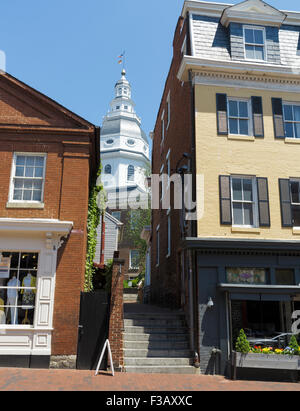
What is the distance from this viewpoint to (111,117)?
87312mm

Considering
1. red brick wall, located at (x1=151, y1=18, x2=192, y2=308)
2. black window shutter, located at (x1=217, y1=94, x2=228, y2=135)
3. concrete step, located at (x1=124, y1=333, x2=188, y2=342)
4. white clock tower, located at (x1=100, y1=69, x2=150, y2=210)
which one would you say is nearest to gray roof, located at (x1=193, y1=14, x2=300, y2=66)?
red brick wall, located at (x1=151, y1=18, x2=192, y2=308)

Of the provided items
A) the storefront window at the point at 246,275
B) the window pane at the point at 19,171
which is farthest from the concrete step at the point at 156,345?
the window pane at the point at 19,171

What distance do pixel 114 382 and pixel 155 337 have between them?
3118 millimetres

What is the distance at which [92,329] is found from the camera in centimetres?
1124

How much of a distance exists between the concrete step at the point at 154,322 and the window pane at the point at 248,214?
389 cm

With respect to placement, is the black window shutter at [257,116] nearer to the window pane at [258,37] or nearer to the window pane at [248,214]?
the window pane at [248,214]

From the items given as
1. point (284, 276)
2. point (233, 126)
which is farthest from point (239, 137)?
point (284, 276)

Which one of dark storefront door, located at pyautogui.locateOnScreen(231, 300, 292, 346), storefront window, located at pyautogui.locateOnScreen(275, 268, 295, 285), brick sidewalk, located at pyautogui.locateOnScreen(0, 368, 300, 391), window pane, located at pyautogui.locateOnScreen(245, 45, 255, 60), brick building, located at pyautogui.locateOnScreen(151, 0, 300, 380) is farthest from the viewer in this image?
window pane, located at pyautogui.locateOnScreen(245, 45, 255, 60)

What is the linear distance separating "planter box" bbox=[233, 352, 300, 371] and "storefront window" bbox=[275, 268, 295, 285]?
7.65 feet

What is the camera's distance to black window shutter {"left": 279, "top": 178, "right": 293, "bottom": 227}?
12.7m

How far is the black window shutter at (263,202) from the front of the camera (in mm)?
12610

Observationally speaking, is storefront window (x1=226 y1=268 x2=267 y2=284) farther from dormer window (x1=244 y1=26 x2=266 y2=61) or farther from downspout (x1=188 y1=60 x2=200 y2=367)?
dormer window (x1=244 y1=26 x2=266 y2=61)
